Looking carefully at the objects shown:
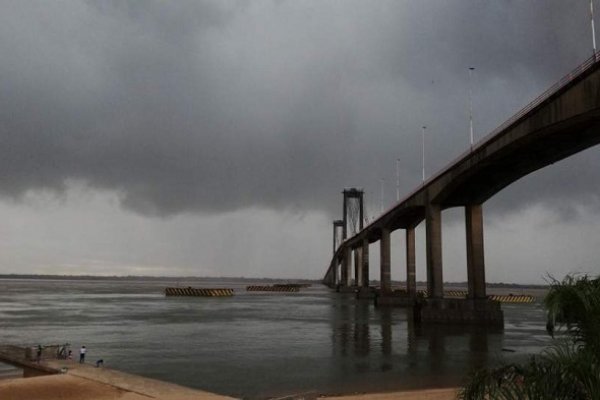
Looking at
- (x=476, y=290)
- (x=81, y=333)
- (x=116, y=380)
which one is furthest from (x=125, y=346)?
(x=476, y=290)

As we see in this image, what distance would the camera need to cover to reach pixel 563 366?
5.21 meters

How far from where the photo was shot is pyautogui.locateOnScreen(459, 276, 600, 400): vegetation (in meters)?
5.09

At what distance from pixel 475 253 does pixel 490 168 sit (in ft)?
39.1

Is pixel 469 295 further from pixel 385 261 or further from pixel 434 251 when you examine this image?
pixel 385 261

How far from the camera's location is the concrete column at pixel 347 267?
144m

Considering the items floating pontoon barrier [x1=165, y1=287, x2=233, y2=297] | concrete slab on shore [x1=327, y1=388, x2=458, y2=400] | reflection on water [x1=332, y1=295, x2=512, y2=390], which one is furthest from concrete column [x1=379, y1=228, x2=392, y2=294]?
concrete slab on shore [x1=327, y1=388, x2=458, y2=400]

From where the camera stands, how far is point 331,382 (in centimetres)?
2262

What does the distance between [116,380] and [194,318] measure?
35925 mm

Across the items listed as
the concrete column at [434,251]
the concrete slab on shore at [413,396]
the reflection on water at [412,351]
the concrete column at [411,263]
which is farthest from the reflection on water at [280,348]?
the concrete column at [411,263]

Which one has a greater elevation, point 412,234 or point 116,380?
point 412,234

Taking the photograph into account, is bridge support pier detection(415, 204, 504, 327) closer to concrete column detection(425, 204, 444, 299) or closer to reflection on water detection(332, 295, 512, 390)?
concrete column detection(425, 204, 444, 299)

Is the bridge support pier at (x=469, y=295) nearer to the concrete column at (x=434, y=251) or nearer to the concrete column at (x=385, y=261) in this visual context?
the concrete column at (x=434, y=251)

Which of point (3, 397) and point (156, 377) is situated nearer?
point (3, 397)

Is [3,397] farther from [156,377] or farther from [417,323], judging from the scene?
[417,323]
